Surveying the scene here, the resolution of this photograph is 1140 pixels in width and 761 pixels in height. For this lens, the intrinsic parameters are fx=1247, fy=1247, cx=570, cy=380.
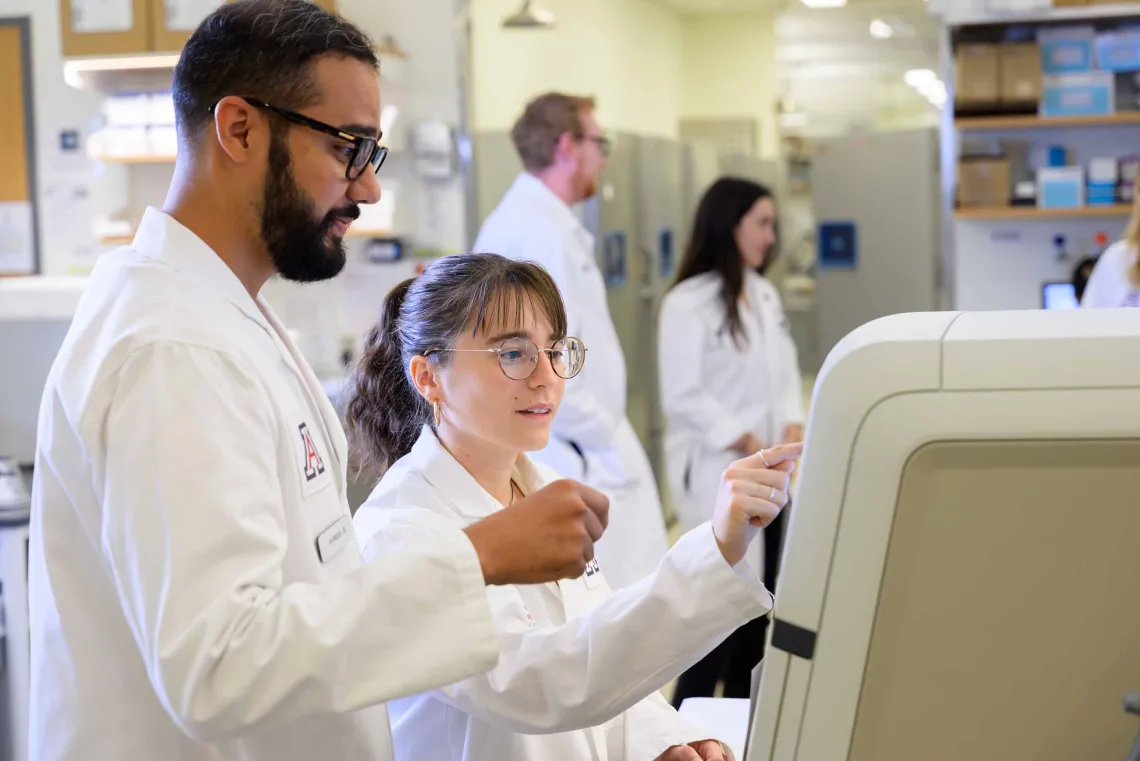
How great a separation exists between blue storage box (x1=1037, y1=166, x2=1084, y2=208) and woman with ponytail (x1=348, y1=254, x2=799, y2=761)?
308 cm

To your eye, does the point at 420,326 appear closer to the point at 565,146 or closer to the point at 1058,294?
the point at 565,146

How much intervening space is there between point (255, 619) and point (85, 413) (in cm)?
23

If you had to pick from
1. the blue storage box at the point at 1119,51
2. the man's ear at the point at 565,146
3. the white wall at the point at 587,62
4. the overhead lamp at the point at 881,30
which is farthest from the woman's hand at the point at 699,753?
the overhead lamp at the point at 881,30

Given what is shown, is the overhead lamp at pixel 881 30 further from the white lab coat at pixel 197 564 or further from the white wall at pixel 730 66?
the white lab coat at pixel 197 564

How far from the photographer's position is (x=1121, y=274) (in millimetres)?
3506

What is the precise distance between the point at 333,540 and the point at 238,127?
1.33ft

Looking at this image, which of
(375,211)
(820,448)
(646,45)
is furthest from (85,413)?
(646,45)

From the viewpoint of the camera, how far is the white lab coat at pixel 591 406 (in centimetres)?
329

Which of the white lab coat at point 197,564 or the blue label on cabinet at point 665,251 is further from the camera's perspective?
the blue label on cabinet at point 665,251

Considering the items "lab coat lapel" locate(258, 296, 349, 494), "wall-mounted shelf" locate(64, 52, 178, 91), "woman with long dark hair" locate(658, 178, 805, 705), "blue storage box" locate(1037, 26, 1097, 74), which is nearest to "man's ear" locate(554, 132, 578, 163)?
"woman with long dark hair" locate(658, 178, 805, 705)

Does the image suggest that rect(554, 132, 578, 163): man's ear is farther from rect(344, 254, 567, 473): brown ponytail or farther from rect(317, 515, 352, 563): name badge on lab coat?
rect(317, 515, 352, 563): name badge on lab coat

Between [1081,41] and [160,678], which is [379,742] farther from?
[1081,41]

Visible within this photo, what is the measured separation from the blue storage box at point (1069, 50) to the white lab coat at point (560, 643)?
321 cm

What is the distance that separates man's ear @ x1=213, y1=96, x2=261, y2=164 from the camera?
1125 mm
